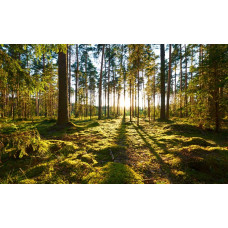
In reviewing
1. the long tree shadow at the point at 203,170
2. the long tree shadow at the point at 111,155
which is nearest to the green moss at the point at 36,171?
the long tree shadow at the point at 111,155

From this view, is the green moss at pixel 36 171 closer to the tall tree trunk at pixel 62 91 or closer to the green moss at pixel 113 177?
the green moss at pixel 113 177

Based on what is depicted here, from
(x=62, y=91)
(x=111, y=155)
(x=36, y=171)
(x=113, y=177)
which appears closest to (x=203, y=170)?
(x=113, y=177)

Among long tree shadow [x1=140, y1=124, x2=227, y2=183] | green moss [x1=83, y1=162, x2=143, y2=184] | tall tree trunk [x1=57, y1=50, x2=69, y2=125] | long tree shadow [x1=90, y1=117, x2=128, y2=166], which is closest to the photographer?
green moss [x1=83, y1=162, x2=143, y2=184]

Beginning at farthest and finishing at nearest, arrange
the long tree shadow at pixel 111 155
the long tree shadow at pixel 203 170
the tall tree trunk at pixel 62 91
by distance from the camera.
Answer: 1. the tall tree trunk at pixel 62 91
2. the long tree shadow at pixel 111 155
3. the long tree shadow at pixel 203 170

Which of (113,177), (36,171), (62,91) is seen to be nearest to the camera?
(113,177)

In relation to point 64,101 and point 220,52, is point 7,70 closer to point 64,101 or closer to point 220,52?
point 64,101

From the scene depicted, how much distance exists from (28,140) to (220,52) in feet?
33.6

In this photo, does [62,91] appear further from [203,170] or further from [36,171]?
[203,170]

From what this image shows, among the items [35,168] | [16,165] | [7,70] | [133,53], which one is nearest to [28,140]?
[35,168]

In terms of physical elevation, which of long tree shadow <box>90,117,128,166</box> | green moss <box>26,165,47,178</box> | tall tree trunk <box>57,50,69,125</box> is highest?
tall tree trunk <box>57,50,69,125</box>

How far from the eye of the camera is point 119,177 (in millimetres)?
2775

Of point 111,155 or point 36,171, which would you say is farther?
point 111,155

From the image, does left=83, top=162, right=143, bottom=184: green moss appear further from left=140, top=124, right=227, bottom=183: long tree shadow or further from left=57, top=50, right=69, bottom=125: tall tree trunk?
left=57, top=50, right=69, bottom=125: tall tree trunk

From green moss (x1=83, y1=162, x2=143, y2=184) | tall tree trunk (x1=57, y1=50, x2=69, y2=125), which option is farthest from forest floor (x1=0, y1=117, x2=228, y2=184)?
tall tree trunk (x1=57, y1=50, x2=69, y2=125)
